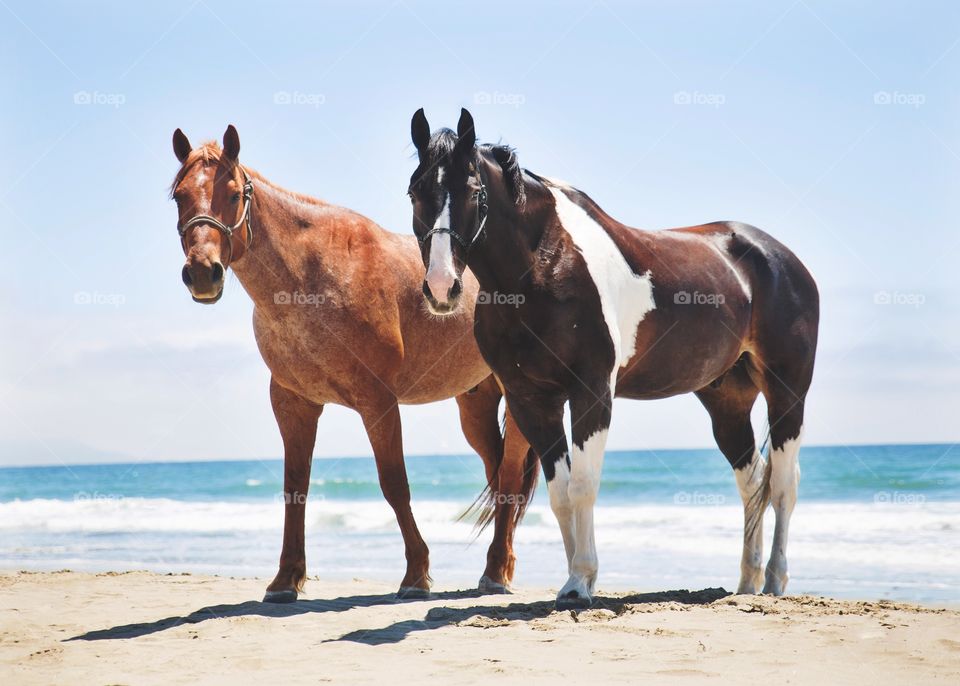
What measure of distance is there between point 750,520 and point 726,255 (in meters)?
1.81

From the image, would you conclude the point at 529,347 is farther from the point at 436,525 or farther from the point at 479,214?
the point at 436,525

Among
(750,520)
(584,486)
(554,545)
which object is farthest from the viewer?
(554,545)

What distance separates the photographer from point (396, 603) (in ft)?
20.6

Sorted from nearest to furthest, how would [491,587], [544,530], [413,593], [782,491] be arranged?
[413,593] → [782,491] → [491,587] → [544,530]

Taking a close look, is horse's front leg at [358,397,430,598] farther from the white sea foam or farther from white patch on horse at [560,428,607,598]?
the white sea foam

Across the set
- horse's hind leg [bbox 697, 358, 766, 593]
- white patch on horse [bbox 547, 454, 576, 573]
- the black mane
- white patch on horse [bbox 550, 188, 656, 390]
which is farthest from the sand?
the black mane

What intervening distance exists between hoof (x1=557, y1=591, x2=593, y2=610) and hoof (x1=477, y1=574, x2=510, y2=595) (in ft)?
4.52

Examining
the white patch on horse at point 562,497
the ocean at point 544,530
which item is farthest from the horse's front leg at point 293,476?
the white patch on horse at point 562,497

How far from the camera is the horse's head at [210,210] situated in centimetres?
544

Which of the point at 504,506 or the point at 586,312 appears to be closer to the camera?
the point at 586,312

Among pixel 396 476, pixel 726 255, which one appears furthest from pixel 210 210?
pixel 726 255

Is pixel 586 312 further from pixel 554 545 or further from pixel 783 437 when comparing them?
pixel 554 545

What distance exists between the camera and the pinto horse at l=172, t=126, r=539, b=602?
5977 millimetres

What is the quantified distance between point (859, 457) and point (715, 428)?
124 feet
